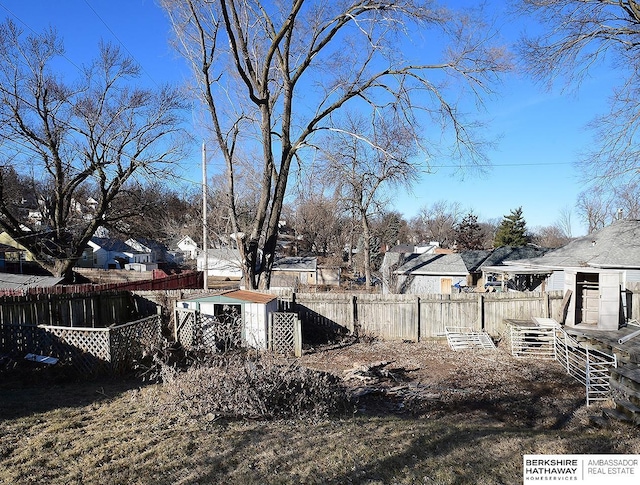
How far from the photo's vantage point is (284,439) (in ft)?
14.6

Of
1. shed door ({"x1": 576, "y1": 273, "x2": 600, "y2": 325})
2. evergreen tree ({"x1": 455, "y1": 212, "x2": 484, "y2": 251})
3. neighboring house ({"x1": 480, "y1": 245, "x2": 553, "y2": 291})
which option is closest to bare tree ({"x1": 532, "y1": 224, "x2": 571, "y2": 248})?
evergreen tree ({"x1": 455, "y1": 212, "x2": 484, "y2": 251})

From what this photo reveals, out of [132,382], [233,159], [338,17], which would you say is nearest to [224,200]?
[233,159]

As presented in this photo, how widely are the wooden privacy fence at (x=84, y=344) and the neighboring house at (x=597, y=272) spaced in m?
11.8

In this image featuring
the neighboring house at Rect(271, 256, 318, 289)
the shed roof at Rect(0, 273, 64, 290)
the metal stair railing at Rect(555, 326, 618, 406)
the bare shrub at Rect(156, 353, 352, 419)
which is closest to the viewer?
the bare shrub at Rect(156, 353, 352, 419)

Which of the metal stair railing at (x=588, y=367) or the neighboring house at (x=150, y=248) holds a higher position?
the neighboring house at (x=150, y=248)

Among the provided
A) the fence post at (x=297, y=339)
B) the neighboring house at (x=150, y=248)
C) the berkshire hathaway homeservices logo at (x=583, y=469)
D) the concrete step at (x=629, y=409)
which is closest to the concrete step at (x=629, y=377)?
the concrete step at (x=629, y=409)

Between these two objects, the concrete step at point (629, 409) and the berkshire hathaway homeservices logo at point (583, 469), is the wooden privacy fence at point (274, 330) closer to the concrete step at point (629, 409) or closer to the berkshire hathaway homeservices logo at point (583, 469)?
the concrete step at point (629, 409)

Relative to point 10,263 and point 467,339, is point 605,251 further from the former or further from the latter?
point 10,263

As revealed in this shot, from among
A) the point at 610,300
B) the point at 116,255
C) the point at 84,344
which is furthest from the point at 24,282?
the point at 116,255

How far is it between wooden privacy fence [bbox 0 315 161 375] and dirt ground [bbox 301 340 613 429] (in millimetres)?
4124

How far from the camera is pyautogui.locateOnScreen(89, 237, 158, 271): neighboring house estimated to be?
44.4 m

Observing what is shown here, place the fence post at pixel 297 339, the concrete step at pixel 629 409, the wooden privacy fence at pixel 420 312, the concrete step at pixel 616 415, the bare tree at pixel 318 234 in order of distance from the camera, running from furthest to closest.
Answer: the bare tree at pixel 318 234
the wooden privacy fence at pixel 420 312
the fence post at pixel 297 339
the concrete step at pixel 616 415
the concrete step at pixel 629 409

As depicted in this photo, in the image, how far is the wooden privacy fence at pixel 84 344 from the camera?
8.65 m

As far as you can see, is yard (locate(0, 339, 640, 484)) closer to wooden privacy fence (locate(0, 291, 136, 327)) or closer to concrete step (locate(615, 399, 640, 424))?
concrete step (locate(615, 399, 640, 424))
